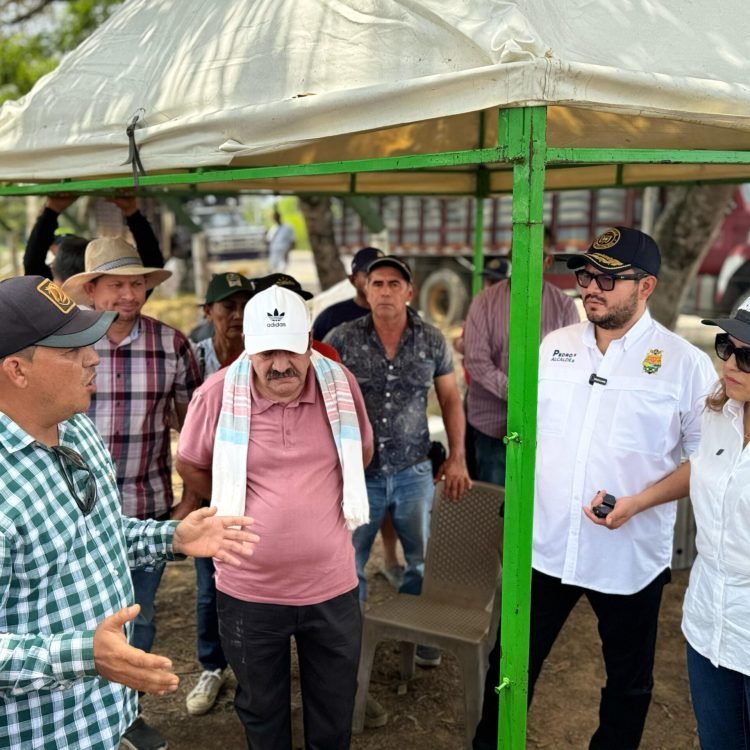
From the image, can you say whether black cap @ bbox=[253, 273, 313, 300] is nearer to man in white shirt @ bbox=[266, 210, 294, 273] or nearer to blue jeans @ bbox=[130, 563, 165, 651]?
blue jeans @ bbox=[130, 563, 165, 651]

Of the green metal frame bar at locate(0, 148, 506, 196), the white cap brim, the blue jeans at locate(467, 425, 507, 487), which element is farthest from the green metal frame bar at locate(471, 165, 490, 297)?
the white cap brim

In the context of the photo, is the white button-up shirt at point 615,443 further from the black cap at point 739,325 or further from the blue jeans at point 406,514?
the blue jeans at point 406,514

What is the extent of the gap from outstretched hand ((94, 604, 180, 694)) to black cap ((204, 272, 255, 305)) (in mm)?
2213

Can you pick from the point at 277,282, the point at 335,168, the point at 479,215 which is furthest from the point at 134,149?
the point at 479,215

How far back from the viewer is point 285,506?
8.57 ft

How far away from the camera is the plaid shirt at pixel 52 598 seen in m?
1.59

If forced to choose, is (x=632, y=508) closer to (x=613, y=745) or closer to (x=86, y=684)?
(x=613, y=745)

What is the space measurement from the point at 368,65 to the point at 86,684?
181cm

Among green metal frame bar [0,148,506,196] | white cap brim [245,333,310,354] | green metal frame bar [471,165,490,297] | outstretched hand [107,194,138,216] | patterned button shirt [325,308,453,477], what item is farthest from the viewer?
green metal frame bar [471,165,490,297]

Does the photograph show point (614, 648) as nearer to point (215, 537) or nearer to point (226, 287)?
point (215, 537)

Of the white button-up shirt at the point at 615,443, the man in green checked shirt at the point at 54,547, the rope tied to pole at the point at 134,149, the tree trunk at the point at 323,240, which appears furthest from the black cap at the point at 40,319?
the tree trunk at the point at 323,240

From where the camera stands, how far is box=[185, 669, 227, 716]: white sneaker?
142 inches

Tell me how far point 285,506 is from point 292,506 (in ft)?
0.07

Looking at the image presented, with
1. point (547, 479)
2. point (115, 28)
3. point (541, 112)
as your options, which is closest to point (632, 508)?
point (547, 479)
